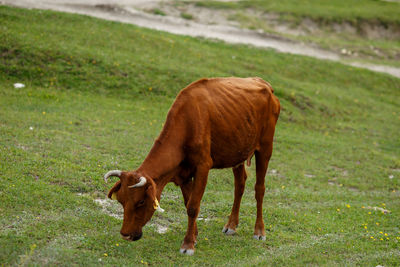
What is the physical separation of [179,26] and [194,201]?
24.4m

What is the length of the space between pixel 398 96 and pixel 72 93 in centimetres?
1980

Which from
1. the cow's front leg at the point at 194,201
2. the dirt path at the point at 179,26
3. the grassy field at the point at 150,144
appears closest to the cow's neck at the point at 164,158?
the cow's front leg at the point at 194,201

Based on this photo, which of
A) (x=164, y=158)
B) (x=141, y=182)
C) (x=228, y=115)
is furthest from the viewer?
(x=228, y=115)

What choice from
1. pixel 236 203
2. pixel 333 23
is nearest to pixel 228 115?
pixel 236 203

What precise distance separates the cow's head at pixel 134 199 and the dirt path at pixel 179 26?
2217cm

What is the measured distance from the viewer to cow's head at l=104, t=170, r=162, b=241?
817 cm

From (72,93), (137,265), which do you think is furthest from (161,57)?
(137,265)

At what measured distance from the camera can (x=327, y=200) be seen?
14.1m

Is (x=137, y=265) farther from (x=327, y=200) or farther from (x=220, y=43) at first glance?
(x=220, y=43)

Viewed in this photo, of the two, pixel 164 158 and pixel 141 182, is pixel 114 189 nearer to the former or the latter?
pixel 141 182

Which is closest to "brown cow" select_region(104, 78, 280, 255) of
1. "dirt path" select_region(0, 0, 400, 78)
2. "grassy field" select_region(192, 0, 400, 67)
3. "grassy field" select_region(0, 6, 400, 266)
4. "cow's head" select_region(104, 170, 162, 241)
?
"cow's head" select_region(104, 170, 162, 241)

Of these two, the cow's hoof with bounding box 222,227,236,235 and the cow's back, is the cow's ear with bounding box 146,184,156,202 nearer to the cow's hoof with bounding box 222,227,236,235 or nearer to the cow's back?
Answer: the cow's back

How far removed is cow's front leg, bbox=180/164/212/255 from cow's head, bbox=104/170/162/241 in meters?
1.07

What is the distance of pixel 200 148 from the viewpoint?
912 cm
